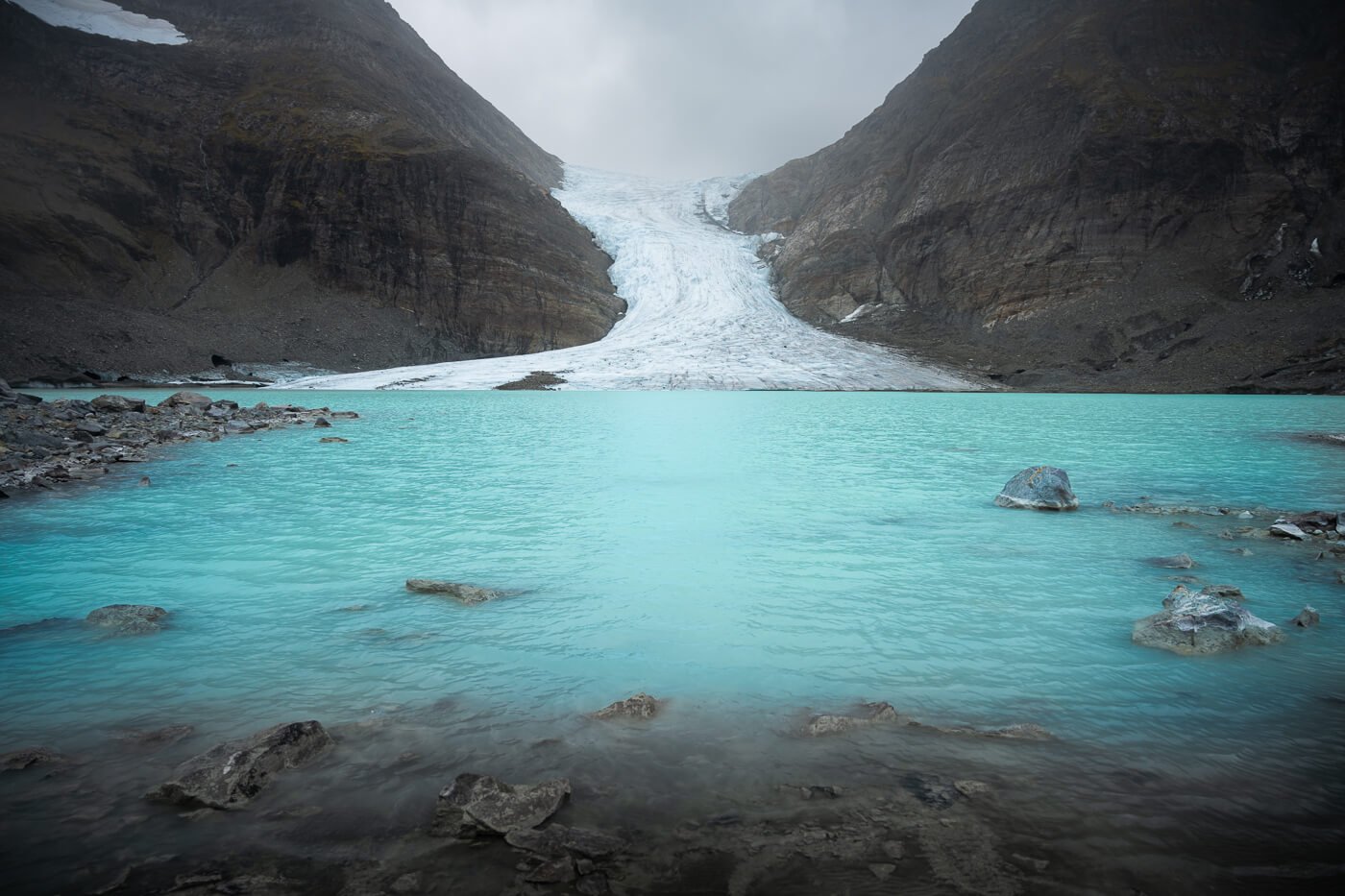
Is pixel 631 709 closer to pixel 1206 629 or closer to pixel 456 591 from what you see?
pixel 456 591

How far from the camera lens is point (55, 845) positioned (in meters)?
2.38

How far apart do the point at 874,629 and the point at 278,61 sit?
86.2 meters

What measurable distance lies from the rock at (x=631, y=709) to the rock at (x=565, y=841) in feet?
3.06

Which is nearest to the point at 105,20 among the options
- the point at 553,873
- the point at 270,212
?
the point at 270,212

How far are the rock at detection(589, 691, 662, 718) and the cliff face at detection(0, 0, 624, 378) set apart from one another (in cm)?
5161

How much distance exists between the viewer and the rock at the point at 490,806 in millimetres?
2520

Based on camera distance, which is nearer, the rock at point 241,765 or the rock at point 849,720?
the rock at point 241,765

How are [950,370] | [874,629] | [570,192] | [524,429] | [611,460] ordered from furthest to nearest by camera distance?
[570,192] → [950,370] → [524,429] → [611,460] → [874,629]

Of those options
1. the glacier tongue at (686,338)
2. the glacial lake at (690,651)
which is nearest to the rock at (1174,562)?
the glacial lake at (690,651)

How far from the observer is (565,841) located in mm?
2449

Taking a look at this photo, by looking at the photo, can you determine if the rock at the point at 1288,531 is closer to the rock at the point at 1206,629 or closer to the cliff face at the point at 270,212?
the rock at the point at 1206,629

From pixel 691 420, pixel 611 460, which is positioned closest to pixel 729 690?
pixel 611 460

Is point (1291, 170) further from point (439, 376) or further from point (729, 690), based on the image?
point (729, 690)

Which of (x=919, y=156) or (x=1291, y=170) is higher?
(x=919, y=156)
